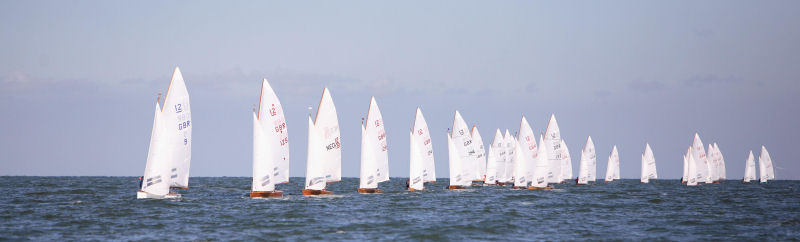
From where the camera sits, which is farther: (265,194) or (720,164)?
(720,164)

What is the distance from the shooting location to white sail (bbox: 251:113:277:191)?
55.0 m

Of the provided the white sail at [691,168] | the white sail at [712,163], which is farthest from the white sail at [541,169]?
the white sail at [712,163]

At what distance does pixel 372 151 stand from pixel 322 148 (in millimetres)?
6441

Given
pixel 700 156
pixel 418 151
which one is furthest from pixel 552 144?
pixel 700 156

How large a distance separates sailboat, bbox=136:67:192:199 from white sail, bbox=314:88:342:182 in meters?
10.2

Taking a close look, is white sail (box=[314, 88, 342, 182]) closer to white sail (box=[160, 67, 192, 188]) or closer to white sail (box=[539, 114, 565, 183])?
white sail (box=[160, 67, 192, 188])

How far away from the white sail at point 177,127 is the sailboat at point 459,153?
32110 mm

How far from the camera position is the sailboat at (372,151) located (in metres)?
65.3

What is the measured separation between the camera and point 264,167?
5534cm

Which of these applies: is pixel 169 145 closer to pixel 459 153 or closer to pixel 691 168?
pixel 459 153

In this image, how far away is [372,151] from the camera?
65.7m

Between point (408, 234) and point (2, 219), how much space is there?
2182 centimetres

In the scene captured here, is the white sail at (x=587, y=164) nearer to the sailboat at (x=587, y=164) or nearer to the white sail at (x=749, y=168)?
the sailboat at (x=587, y=164)

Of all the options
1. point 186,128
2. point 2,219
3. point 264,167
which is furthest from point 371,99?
point 2,219
